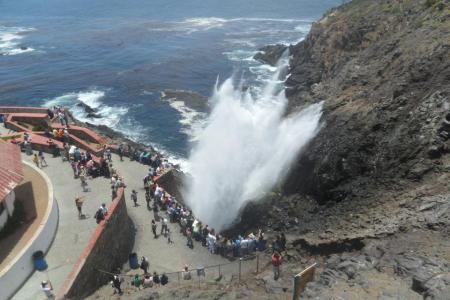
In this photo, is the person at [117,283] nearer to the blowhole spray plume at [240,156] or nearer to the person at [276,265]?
the person at [276,265]

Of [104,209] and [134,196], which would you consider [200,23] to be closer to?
[134,196]

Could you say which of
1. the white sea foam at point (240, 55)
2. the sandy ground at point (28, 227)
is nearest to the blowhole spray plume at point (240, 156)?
the sandy ground at point (28, 227)

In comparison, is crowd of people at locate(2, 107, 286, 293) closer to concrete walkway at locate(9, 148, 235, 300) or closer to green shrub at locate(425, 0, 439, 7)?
concrete walkway at locate(9, 148, 235, 300)

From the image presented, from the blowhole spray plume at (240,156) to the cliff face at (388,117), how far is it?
183cm

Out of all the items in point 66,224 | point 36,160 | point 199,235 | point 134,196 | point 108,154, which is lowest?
point 199,235

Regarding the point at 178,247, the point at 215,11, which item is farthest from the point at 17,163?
the point at 215,11

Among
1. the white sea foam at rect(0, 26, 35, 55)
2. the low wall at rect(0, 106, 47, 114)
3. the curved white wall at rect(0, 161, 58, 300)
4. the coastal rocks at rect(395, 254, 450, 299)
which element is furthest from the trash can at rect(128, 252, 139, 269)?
the white sea foam at rect(0, 26, 35, 55)

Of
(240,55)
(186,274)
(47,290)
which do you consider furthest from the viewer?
(240,55)

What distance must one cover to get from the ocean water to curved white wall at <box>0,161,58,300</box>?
1994 centimetres

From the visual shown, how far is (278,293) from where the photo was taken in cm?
1641

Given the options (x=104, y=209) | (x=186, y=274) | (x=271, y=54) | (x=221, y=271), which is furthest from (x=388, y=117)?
(x=271, y=54)

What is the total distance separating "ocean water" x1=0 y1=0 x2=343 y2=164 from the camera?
4697cm

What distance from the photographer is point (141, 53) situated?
6962 cm

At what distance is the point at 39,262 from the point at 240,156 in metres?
18.3
